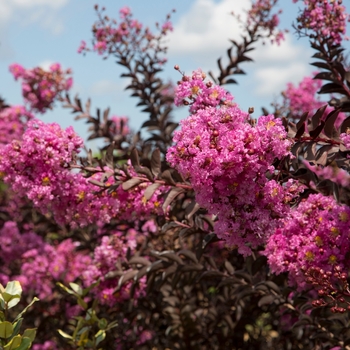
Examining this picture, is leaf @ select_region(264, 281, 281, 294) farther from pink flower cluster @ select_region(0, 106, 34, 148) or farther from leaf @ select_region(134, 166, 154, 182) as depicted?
pink flower cluster @ select_region(0, 106, 34, 148)

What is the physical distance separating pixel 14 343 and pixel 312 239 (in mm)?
1247

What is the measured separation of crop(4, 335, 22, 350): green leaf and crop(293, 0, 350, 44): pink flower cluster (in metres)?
2.37

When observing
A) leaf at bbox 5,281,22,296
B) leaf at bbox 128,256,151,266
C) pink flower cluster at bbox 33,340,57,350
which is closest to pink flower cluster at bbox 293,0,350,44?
leaf at bbox 128,256,151,266

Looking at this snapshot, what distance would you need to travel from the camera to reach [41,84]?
5391mm

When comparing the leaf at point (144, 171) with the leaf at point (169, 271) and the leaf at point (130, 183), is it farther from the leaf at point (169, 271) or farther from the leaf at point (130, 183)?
the leaf at point (169, 271)

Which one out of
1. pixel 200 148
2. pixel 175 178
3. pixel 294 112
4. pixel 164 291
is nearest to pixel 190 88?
pixel 200 148

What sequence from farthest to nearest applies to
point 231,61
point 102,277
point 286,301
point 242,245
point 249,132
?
1. point 231,61
2. point 102,277
3. point 286,301
4. point 242,245
5. point 249,132

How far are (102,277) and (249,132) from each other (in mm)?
1928

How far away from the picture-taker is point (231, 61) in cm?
433

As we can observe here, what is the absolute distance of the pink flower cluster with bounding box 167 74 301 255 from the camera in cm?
188

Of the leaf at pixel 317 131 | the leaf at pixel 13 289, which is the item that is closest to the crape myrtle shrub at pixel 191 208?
the leaf at pixel 317 131

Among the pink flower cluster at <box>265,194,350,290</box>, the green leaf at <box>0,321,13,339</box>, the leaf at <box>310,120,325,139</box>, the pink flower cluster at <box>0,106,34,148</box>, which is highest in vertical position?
the pink flower cluster at <box>0,106,34,148</box>

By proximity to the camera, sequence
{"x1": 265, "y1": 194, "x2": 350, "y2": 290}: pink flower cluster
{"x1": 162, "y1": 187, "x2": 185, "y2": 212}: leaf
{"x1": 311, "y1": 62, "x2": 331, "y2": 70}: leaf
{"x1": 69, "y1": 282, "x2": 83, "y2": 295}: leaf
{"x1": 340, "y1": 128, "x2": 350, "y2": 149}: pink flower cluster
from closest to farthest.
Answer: {"x1": 340, "y1": 128, "x2": 350, "y2": 149}: pink flower cluster, {"x1": 265, "y1": 194, "x2": 350, "y2": 290}: pink flower cluster, {"x1": 162, "y1": 187, "x2": 185, "y2": 212}: leaf, {"x1": 69, "y1": 282, "x2": 83, "y2": 295}: leaf, {"x1": 311, "y1": 62, "x2": 331, "y2": 70}: leaf

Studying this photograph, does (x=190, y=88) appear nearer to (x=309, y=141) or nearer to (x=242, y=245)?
(x=309, y=141)
